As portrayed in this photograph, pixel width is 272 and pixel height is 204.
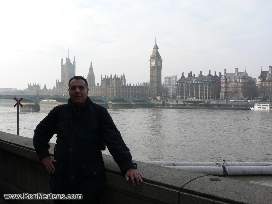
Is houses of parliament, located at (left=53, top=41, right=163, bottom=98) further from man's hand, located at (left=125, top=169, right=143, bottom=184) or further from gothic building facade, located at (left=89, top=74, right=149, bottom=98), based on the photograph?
man's hand, located at (left=125, top=169, right=143, bottom=184)

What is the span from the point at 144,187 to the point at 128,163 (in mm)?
159

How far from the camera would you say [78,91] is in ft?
8.57

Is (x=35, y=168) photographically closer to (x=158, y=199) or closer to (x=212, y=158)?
(x=158, y=199)

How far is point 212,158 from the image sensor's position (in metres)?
21.2

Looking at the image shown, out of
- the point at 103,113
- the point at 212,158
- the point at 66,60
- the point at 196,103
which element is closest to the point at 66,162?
the point at 103,113

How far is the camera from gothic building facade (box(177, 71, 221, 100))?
143m

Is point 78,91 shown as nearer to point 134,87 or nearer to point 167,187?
point 167,187

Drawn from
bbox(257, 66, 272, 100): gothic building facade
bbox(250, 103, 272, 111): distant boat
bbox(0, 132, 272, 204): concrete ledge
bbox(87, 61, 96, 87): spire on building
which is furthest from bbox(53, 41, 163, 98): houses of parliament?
bbox(0, 132, 272, 204): concrete ledge

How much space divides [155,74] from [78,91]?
142 m

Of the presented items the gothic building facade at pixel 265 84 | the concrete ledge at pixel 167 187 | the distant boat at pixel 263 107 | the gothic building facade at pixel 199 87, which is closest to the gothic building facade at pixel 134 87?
the gothic building facade at pixel 199 87

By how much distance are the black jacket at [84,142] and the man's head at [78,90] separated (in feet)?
0.12

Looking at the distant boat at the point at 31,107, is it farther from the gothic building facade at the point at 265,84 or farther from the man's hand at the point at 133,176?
the gothic building facade at the point at 265,84

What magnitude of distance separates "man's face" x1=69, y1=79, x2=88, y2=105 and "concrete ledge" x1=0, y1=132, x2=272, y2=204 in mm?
457

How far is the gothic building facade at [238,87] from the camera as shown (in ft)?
459
